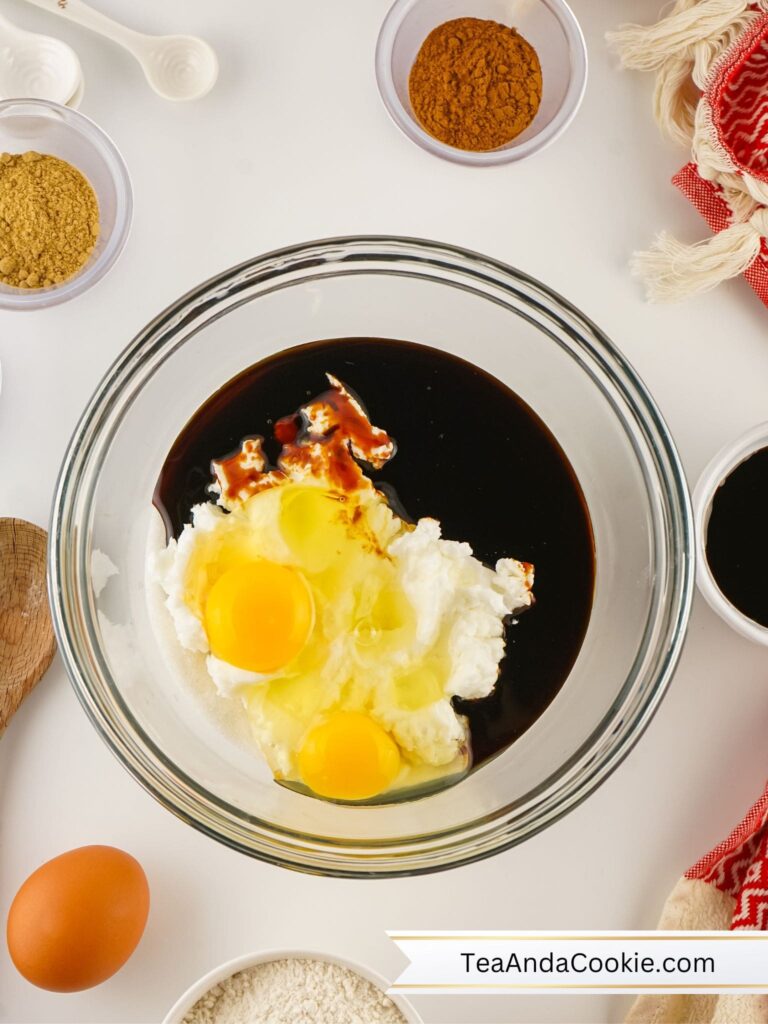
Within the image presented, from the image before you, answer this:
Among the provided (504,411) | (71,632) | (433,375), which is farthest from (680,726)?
(71,632)

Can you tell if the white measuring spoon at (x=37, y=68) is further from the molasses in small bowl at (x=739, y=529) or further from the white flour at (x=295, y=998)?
the white flour at (x=295, y=998)

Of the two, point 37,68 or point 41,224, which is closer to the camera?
point 41,224

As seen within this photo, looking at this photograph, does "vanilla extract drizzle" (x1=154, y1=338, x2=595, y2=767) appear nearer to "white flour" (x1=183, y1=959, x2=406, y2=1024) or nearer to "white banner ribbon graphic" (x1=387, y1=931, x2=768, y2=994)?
"white banner ribbon graphic" (x1=387, y1=931, x2=768, y2=994)

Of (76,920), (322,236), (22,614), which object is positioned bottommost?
(76,920)

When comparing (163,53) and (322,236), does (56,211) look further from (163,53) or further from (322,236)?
(322,236)

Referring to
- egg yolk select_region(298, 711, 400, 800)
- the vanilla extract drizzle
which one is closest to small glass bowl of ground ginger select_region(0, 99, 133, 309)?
the vanilla extract drizzle

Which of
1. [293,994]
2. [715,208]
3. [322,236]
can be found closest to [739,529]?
[715,208]
